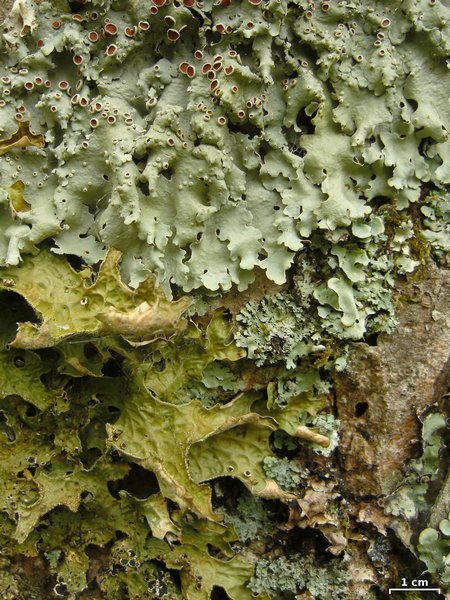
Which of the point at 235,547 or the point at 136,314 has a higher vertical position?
the point at 136,314

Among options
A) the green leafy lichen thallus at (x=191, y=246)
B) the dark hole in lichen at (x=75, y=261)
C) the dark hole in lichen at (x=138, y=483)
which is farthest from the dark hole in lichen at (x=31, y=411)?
the dark hole in lichen at (x=75, y=261)

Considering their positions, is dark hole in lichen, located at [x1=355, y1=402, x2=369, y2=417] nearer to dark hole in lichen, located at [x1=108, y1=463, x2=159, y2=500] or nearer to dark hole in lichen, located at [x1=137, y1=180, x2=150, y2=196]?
dark hole in lichen, located at [x1=108, y1=463, x2=159, y2=500]

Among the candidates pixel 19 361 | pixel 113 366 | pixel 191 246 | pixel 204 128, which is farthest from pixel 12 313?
pixel 204 128

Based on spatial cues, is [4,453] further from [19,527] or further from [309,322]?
[309,322]

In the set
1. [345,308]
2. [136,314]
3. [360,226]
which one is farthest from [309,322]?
[136,314]

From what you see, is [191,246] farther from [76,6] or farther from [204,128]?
[76,6]

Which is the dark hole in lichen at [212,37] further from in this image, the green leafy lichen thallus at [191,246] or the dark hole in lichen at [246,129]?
the dark hole in lichen at [246,129]

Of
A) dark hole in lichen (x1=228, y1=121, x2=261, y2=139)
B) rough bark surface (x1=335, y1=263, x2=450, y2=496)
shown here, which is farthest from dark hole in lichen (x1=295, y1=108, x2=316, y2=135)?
rough bark surface (x1=335, y1=263, x2=450, y2=496)
